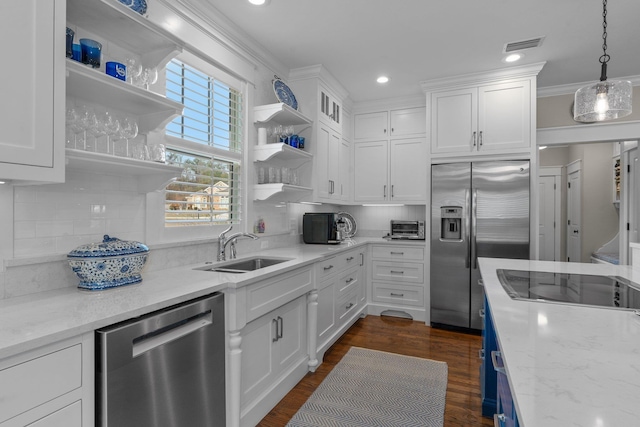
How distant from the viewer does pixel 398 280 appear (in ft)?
13.6

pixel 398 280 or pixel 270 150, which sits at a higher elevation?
pixel 270 150

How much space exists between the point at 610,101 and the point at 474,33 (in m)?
1.30

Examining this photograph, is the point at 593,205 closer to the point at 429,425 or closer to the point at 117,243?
the point at 429,425

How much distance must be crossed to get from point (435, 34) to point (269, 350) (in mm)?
2742

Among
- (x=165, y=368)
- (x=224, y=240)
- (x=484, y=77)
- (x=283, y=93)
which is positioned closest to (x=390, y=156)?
(x=484, y=77)

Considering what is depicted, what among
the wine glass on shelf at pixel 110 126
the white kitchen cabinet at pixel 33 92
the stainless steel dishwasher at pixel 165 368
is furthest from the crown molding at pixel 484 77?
the white kitchen cabinet at pixel 33 92

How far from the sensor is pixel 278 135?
324 cm

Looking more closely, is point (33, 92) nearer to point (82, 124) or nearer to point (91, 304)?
point (82, 124)

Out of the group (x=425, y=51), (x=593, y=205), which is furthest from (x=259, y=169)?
(x=593, y=205)

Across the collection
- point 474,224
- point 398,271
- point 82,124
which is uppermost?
point 82,124

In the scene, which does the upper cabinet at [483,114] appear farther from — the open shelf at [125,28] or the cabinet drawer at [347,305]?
the open shelf at [125,28]

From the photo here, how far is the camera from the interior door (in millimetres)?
5957

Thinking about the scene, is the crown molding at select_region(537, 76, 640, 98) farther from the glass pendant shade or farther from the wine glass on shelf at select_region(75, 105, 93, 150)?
the wine glass on shelf at select_region(75, 105, 93, 150)

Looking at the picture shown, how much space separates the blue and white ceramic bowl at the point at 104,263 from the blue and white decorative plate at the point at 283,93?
2023mm
